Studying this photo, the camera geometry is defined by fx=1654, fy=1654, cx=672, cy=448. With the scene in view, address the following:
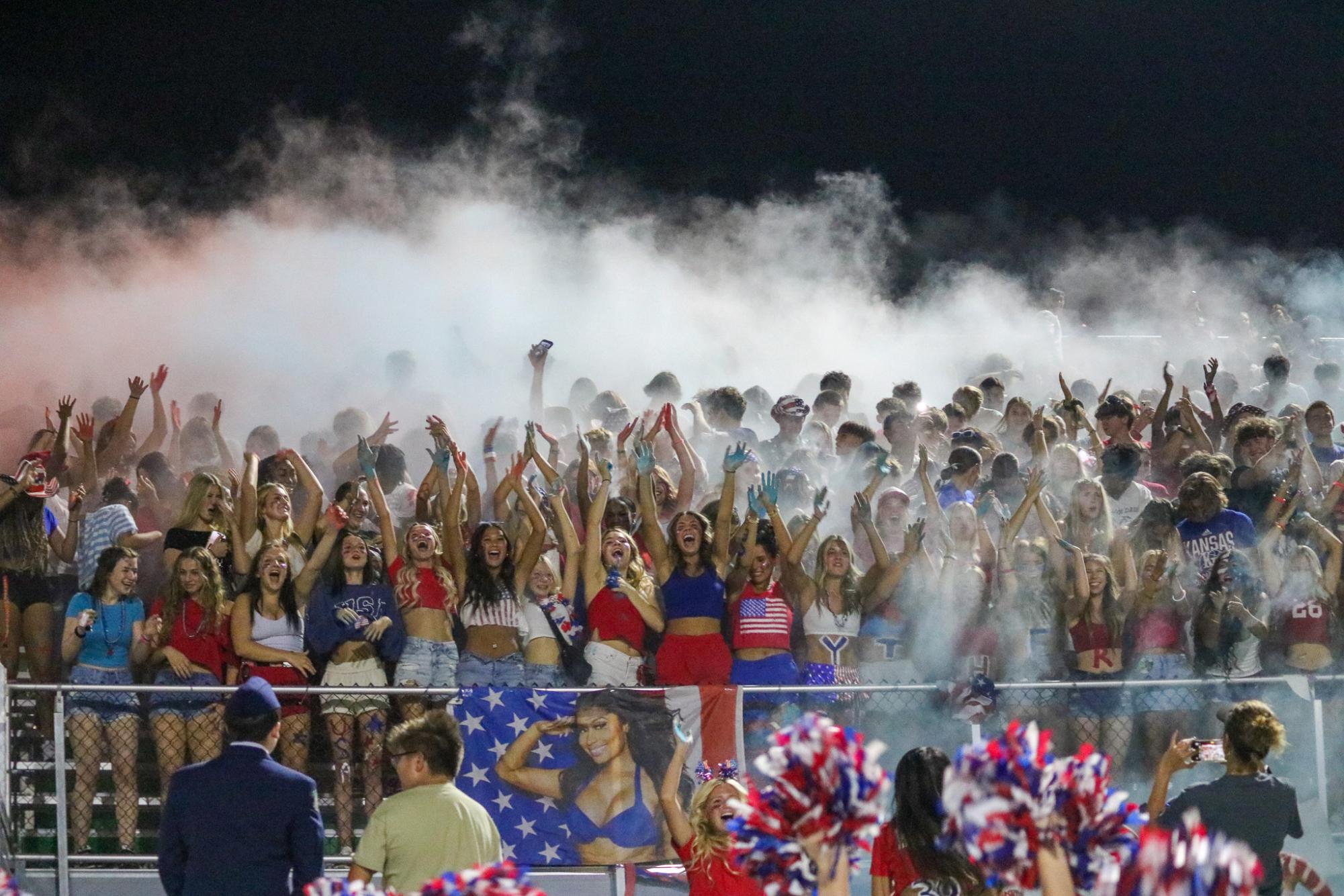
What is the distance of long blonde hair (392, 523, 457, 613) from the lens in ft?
20.0

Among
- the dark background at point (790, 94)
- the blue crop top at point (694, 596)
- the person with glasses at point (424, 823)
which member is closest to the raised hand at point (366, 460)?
the blue crop top at point (694, 596)

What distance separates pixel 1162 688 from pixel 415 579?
2731mm

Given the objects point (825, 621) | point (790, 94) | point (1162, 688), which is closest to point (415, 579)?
point (825, 621)

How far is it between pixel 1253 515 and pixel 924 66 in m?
7.57

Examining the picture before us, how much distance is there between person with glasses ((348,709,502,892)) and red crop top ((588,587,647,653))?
6.98 feet

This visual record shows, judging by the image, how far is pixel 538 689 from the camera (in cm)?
559

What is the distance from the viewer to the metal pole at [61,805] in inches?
211

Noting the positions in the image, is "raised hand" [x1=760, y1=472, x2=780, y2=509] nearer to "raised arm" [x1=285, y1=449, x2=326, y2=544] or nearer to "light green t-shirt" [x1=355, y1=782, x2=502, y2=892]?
"raised arm" [x1=285, y1=449, x2=326, y2=544]

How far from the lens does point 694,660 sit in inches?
241

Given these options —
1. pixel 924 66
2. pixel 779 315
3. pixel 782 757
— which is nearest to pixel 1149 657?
pixel 782 757

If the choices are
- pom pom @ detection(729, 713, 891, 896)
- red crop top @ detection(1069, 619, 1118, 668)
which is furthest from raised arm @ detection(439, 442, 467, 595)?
pom pom @ detection(729, 713, 891, 896)

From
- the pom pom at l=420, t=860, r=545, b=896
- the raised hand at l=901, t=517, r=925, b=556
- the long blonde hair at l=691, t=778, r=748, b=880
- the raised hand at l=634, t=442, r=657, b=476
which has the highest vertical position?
the raised hand at l=634, t=442, r=657, b=476

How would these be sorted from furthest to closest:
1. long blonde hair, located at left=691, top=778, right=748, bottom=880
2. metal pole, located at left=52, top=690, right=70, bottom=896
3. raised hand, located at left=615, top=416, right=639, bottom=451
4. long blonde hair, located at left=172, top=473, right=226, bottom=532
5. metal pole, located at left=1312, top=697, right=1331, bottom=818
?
1. raised hand, located at left=615, top=416, right=639, bottom=451
2. long blonde hair, located at left=172, top=473, right=226, bottom=532
3. metal pole, located at left=1312, top=697, right=1331, bottom=818
4. metal pole, located at left=52, top=690, right=70, bottom=896
5. long blonde hair, located at left=691, top=778, right=748, bottom=880

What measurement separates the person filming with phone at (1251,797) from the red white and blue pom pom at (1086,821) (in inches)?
60.3
